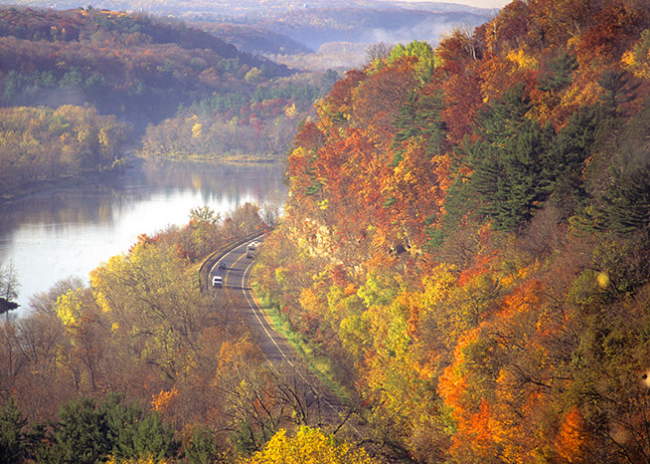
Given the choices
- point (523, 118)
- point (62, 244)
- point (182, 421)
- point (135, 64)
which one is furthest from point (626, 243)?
point (135, 64)

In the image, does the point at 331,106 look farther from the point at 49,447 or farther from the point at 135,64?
the point at 135,64

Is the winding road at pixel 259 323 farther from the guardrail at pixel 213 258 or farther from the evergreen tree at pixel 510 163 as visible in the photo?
the evergreen tree at pixel 510 163

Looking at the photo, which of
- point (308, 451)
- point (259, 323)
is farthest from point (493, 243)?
point (259, 323)

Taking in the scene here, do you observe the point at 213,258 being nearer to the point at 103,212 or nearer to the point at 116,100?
the point at 103,212

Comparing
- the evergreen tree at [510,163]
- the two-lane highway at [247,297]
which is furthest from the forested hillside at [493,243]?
the two-lane highway at [247,297]

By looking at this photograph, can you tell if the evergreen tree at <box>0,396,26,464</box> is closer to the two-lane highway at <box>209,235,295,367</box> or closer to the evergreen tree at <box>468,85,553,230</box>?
the two-lane highway at <box>209,235,295,367</box>
